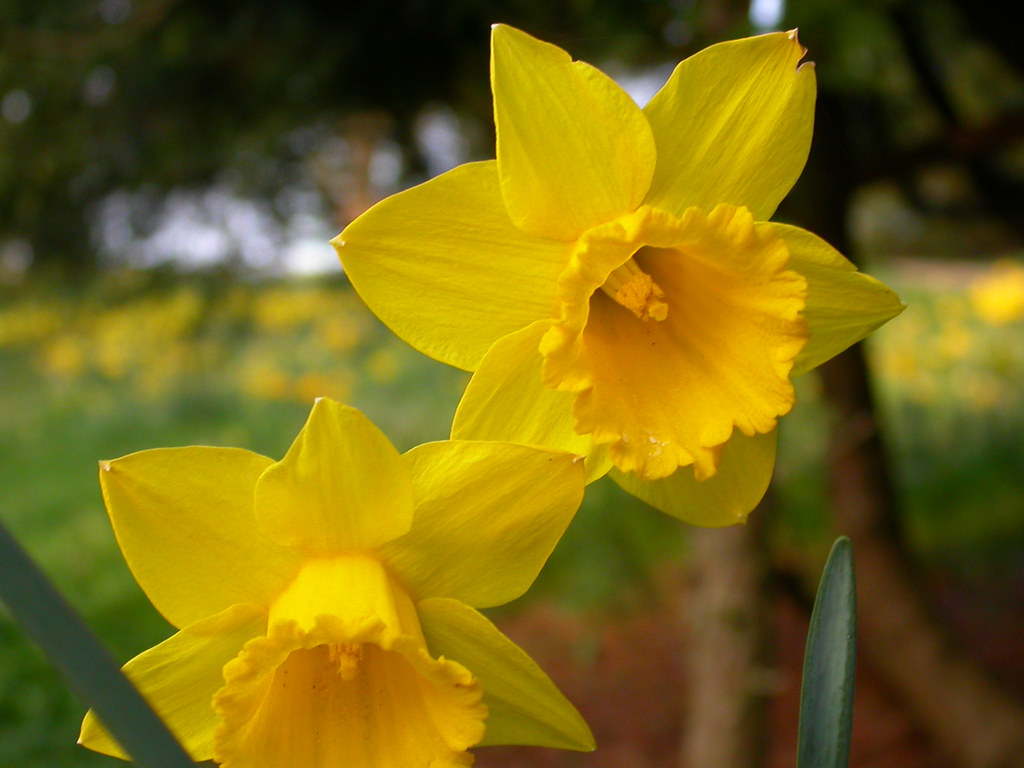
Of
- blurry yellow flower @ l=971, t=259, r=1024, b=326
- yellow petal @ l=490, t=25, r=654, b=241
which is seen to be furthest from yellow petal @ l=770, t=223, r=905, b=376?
blurry yellow flower @ l=971, t=259, r=1024, b=326

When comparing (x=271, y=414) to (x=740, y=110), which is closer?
(x=740, y=110)

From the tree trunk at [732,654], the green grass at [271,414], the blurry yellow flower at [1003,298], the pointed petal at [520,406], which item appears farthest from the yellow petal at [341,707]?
the blurry yellow flower at [1003,298]

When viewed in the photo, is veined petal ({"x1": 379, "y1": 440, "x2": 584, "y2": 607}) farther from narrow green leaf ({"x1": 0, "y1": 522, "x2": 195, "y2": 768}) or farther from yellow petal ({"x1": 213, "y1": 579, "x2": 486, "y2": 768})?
narrow green leaf ({"x1": 0, "y1": 522, "x2": 195, "y2": 768})

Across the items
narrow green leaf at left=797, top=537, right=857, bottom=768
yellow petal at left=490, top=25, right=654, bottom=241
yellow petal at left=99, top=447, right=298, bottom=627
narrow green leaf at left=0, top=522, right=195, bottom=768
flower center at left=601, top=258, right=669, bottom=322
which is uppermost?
yellow petal at left=490, top=25, right=654, bottom=241

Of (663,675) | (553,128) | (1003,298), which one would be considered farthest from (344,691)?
(1003,298)

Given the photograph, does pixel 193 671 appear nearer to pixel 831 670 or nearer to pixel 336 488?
pixel 336 488

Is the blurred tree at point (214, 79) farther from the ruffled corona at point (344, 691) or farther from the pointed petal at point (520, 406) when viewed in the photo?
the ruffled corona at point (344, 691)
